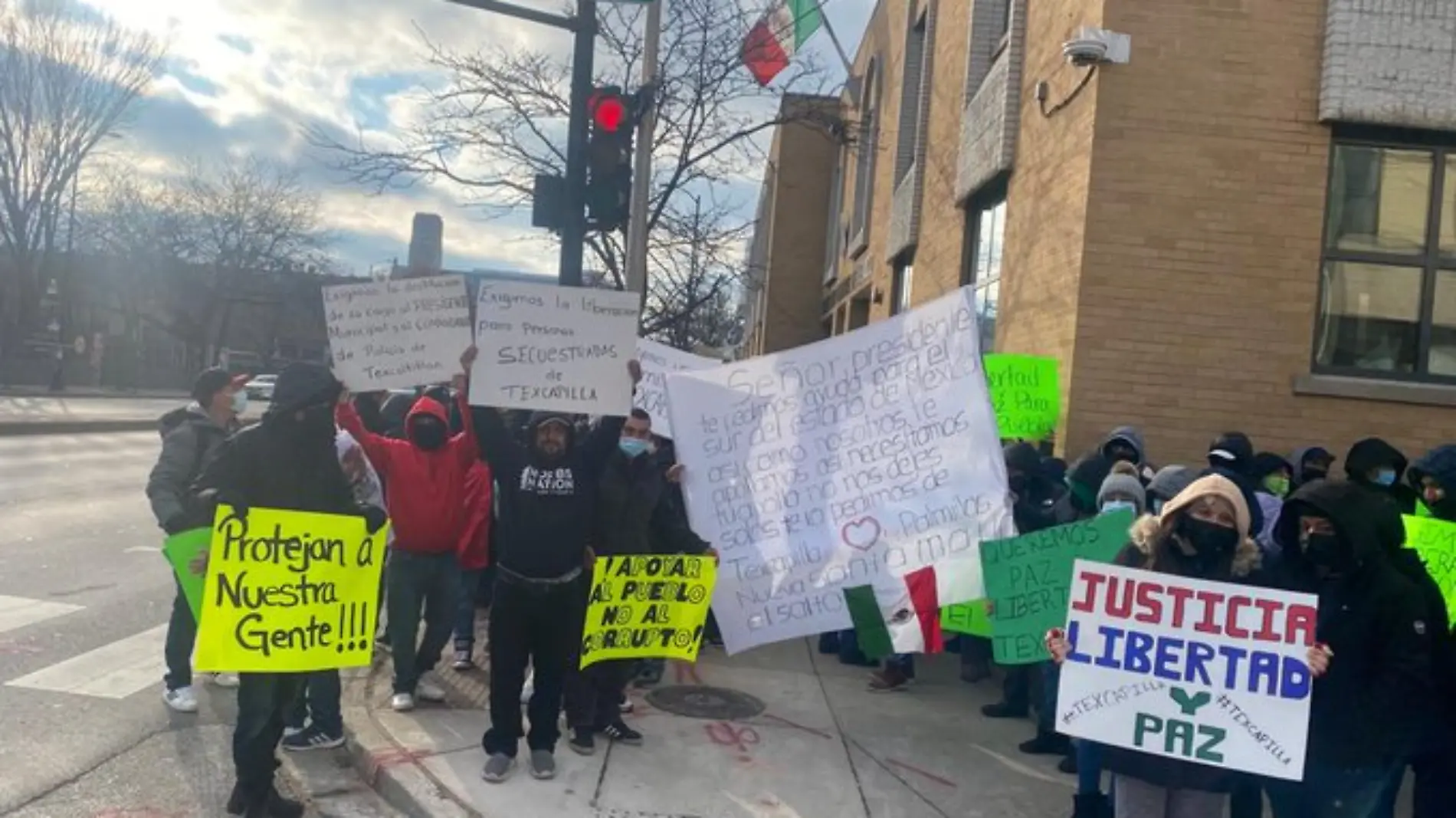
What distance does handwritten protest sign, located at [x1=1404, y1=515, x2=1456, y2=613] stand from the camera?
505cm

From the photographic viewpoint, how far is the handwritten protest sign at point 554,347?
573cm

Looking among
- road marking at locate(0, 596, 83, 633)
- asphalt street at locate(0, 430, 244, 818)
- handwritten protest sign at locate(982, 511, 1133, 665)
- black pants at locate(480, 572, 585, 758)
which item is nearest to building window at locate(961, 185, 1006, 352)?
handwritten protest sign at locate(982, 511, 1133, 665)

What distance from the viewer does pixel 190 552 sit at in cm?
517

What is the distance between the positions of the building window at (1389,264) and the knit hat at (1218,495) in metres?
5.25

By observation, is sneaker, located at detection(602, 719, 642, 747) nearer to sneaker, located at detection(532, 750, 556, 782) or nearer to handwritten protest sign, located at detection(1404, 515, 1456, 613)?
sneaker, located at detection(532, 750, 556, 782)

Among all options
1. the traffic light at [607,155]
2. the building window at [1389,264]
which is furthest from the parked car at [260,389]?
the building window at [1389,264]

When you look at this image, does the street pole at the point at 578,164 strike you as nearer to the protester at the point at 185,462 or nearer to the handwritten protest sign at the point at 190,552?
the protester at the point at 185,462

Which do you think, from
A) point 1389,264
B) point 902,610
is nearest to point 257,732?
point 902,610

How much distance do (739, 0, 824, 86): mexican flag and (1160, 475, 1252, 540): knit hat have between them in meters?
10.9

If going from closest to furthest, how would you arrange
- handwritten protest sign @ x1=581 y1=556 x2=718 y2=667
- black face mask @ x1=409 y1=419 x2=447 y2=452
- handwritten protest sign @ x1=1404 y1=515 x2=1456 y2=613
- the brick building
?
handwritten protest sign @ x1=1404 y1=515 x2=1456 y2=613 < handwritten protest sign @ x1=581 y1=556 x2=718 y2=667 < black face mask @ x1=409 y1=419 x2=447 y2=452 < the brick building

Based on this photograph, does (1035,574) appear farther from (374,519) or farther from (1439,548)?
(374,519)

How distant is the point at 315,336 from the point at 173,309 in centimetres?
1208

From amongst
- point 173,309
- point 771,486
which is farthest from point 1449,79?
point 173,309

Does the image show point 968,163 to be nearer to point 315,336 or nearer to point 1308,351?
point 1308,351
